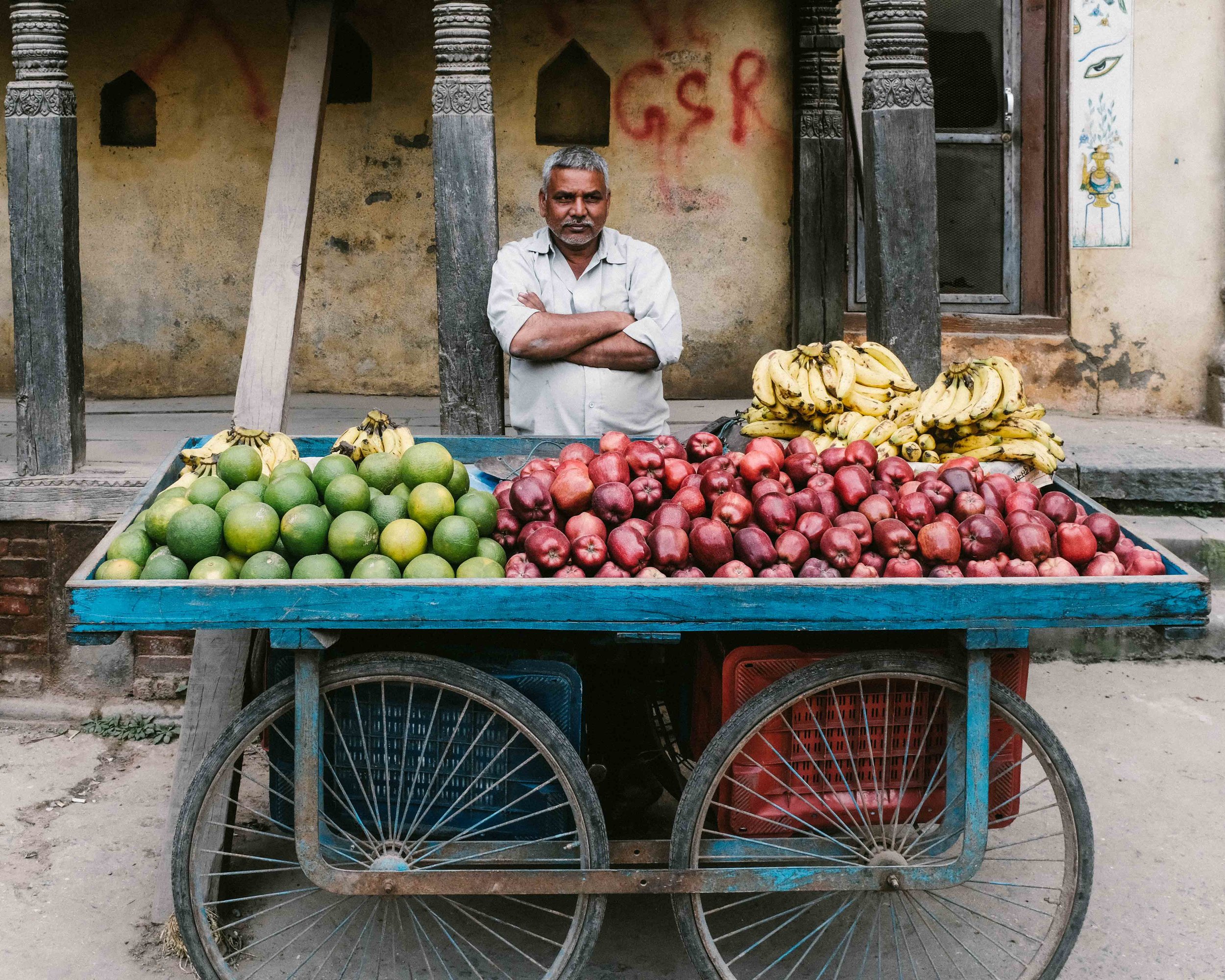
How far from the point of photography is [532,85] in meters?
7.73

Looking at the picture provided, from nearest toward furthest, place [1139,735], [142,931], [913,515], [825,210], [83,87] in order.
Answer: [913,515] < [142,931] < [1139,735] < [825,210] < [83,87]

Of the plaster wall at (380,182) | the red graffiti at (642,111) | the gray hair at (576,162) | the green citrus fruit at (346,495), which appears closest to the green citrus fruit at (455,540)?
the green citrus fruit at (346,495)

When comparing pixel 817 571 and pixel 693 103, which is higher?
pixel 693 103

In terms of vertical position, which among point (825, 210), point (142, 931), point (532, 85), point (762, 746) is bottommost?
point (142, 931)

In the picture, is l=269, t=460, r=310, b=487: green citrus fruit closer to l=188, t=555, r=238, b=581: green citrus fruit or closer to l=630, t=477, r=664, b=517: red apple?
l=188, t=555, r=238, b=581: green citrus fruit

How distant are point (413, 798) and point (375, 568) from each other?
0.61 m

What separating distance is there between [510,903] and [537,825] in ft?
2.19

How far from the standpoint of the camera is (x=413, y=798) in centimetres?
307

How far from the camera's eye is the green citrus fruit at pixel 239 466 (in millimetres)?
3256

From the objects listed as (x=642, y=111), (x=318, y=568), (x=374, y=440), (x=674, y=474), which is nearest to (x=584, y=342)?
(x=374, y=440)

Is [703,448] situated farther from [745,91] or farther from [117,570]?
[745,91]

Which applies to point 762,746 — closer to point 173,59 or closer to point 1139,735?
point 1139,735

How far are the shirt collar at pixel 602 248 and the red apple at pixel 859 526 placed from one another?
1784mm

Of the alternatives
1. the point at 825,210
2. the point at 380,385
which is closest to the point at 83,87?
the point at 380,385
